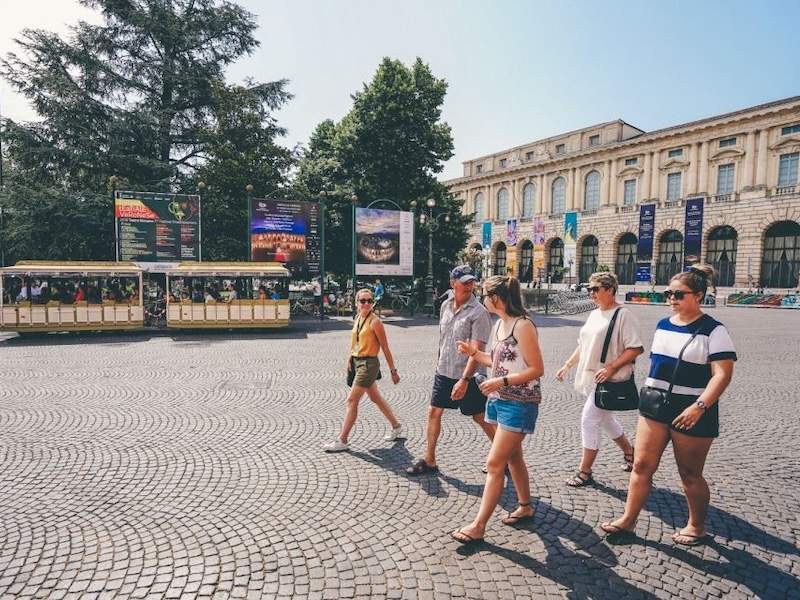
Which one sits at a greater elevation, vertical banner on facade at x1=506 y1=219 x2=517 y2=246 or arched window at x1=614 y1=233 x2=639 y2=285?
vertical banner on facade at x1=506 y1=219 x2=517 y2=246

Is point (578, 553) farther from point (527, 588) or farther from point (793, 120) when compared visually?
point (793, 120)

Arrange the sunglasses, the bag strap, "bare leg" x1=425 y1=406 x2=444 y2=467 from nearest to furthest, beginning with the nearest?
the sunglasses
the bag strap
"bare leg" x1=425 y1=406 x2=444 y2=467

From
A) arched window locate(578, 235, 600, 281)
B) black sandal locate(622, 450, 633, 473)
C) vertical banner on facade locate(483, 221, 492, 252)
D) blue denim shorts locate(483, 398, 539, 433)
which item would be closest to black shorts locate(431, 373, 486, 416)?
blue denim shorts locate(483, 398, 539, 433)

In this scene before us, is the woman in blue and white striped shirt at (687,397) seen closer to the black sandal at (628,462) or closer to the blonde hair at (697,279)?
the blonde hair at (697,279)

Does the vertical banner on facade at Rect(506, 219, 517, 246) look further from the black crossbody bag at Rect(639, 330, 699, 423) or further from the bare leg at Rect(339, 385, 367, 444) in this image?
the black crossbody bag at Rect(639, 330, 699, 423)

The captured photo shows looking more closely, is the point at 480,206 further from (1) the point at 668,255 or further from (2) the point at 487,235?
(1) the point at 668,255

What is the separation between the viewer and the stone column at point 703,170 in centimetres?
4550

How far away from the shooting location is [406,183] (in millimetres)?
28000

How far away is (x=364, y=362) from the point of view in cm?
507

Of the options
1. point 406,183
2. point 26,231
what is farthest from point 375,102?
point 26,231

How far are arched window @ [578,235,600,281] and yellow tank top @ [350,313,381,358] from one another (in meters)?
54.8

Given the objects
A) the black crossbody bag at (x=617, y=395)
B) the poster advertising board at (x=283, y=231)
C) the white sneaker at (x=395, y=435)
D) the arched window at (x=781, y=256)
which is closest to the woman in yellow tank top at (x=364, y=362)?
the white sneaker at (x=395, y=435)

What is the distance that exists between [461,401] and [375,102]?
26.9 meters

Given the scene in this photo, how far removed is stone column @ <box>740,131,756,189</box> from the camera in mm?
42219
